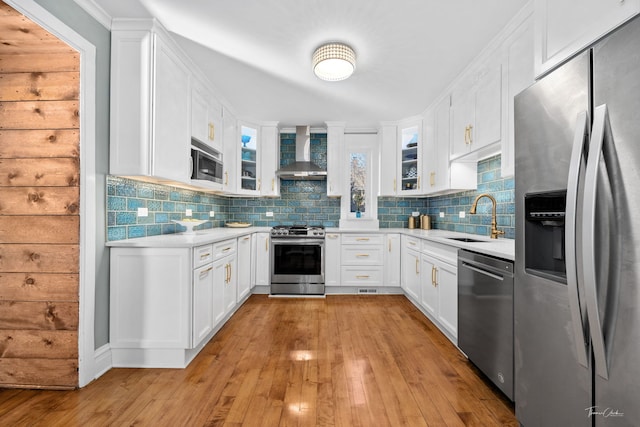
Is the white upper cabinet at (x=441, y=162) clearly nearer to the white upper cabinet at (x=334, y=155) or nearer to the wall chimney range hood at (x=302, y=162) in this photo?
the white upper cabinet at (x=334, y=155)

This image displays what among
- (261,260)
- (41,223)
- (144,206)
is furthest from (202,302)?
(261,260)

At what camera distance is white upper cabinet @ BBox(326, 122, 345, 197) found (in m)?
4.32

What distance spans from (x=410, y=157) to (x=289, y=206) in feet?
6.45

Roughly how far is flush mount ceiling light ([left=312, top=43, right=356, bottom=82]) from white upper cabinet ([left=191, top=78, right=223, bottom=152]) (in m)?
1.19

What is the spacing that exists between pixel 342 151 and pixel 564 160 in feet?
10.9

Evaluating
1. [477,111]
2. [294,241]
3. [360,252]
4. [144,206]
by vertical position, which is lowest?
[360,252]

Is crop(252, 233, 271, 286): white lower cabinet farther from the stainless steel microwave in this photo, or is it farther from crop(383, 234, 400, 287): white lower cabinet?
crop(383, 234, 400, 287): white lower cabinet

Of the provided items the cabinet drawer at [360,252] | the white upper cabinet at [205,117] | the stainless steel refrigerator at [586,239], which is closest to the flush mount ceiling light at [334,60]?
the white upper cabinet at [205,117]

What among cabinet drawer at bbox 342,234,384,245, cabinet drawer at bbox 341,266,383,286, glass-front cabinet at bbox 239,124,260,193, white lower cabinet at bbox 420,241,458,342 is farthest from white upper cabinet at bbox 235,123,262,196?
white lower cabinet at bbox 420,241,458,342

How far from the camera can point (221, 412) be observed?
1.63m

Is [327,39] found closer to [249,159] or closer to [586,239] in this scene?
[586,239]

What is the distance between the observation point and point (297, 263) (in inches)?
157

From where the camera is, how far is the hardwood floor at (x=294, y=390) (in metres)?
1.58

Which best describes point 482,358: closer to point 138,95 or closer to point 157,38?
point 138,95
